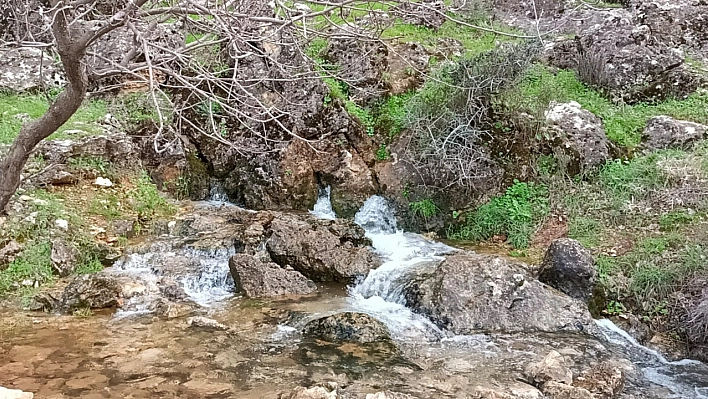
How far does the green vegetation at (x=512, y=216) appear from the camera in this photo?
6707 millimetres

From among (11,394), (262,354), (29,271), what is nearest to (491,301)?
(262,354)

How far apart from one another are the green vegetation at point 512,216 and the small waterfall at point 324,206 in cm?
163

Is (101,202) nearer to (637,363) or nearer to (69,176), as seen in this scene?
(69,176)

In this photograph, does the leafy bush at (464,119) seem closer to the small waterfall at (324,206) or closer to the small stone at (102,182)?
the small waterfall at (324,206)

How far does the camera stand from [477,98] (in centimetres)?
723

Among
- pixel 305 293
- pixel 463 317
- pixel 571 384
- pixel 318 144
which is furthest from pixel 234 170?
pixel 571 384

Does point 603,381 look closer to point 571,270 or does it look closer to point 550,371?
point 550,371

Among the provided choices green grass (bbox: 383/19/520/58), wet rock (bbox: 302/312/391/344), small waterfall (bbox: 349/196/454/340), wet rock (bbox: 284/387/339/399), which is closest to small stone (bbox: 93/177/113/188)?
small waterfall (bbox: 349/196/454/340)

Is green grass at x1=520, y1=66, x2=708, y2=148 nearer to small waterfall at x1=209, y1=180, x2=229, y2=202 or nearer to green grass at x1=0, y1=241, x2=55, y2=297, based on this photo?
small waterfall at x1=209, y1=180, x2=229, y2=202

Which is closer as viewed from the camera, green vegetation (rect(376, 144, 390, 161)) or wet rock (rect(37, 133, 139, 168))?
wet rock (rect(37, 133, 139, 168))

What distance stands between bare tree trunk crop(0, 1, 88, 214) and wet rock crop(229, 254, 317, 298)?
2.36 m

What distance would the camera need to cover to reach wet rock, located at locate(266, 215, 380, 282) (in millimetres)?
6004

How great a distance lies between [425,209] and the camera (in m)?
7.36

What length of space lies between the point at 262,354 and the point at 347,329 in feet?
2.34
